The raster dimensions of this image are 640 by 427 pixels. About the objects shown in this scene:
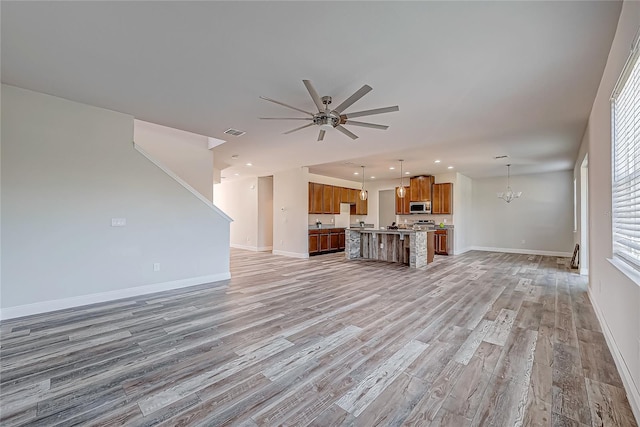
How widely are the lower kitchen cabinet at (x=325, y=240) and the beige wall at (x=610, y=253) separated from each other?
621 centimetres

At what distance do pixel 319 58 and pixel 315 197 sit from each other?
6294mm

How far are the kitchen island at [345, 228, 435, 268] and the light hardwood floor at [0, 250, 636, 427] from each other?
90.2 inches

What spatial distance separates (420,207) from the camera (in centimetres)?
917

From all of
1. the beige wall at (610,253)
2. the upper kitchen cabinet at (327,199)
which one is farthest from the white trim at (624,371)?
the upper kitchen cabinet at (327,199)

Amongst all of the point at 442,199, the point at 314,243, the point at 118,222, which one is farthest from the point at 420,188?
the point at 118,222

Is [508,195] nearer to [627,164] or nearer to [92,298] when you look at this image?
[627,164]

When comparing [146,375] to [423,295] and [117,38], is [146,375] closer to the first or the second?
[117,38]

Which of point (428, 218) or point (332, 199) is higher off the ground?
point (332, 199)

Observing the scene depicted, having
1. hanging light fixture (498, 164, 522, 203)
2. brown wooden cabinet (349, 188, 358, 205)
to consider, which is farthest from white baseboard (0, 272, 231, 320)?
hanging light fixture (498, 164, 522, 203)

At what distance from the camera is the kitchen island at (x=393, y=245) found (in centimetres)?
641

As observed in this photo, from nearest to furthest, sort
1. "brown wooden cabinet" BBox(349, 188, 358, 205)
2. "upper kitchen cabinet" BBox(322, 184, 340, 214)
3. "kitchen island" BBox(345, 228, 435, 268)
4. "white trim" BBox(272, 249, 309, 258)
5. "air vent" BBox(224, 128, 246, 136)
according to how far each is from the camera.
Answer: "air vent" BBox(224, 128, 246, 136)
"kitchen island" BBox(345, 228, 435, 268)
"white trim" BBox(272, 249, 309, 258)
"upper kitchen cabinet" BBox(322, 184, 340, 214)
"brown wooden cabinet" BBox(349, 188, 358, 205)

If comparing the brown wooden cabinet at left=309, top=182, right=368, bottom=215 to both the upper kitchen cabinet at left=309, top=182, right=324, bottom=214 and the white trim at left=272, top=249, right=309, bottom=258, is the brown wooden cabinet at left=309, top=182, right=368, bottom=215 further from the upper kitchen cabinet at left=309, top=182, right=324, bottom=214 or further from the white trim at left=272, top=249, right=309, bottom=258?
the white trim at left=272, top=249, right=309, bottom=258

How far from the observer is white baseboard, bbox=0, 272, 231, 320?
10.7 ft

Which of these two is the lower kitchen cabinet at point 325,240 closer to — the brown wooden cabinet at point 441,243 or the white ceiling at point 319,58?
the brown wooden cabinet at point 441,243
